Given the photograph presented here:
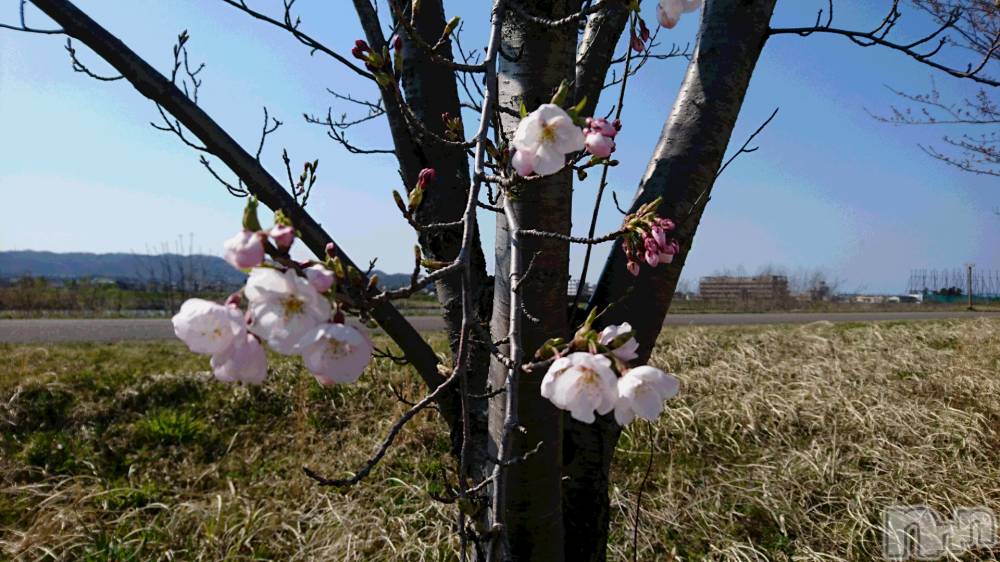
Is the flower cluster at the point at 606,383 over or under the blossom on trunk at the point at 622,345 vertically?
under

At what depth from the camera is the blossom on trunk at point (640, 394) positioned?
75cm

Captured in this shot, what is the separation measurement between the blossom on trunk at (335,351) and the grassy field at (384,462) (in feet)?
7.72

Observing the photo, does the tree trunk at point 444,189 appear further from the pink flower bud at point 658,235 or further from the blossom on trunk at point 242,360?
the blossom on trunk at point 242,360

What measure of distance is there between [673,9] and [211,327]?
1.23 meters

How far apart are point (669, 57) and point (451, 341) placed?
2135 millimetres

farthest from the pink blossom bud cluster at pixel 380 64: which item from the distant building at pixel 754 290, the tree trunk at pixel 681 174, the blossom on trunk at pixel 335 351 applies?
the distant building at pixel 754 290

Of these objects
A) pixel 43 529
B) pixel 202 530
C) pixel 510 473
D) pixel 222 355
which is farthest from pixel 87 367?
pixel 222 355

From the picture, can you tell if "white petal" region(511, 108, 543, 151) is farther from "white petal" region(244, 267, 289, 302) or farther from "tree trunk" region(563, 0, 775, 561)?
"tree trunk" region(563, 0, 775, 561)

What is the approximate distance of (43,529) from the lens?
285cm

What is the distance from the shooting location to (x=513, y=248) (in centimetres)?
96

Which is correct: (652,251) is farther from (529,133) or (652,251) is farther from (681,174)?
(681,174)

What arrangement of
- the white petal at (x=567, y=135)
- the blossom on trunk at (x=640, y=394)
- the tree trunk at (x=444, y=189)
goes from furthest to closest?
the tree trunk at (x=444, y=189), the white petal at (x=567, y=135), the blossom on trunk at (x=640, y=394)

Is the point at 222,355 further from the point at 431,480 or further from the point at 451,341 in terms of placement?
the point at 431,480

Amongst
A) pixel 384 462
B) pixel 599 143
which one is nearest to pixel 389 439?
pixel 599 143
